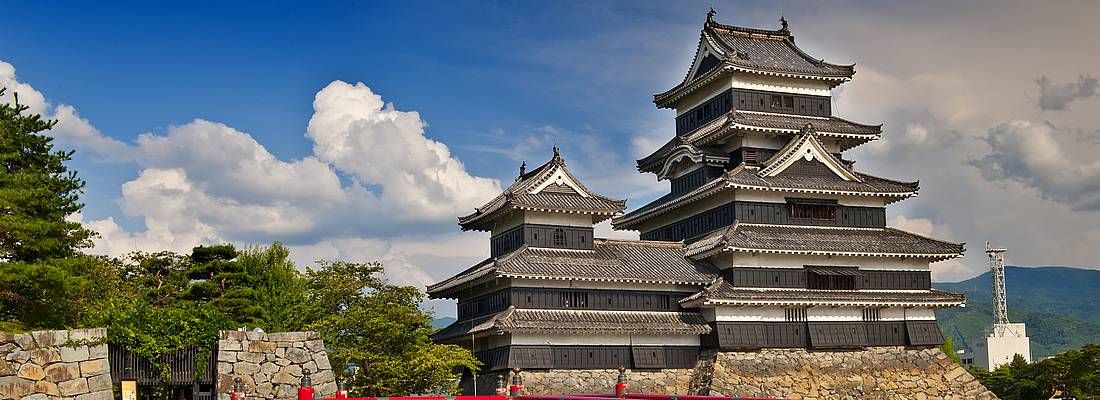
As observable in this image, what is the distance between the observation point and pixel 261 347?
111ft

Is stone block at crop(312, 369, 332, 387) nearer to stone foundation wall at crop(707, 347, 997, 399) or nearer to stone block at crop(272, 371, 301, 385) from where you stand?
stone block at crop(272, 371, 301, 385)

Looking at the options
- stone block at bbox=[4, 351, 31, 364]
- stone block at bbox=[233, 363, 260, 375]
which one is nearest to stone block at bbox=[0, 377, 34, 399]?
stone block at bbox=[4, 351, 31, 364]

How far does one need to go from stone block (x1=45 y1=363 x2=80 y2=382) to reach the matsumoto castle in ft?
56.2

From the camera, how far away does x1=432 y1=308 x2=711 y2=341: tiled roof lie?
4447 centimetres

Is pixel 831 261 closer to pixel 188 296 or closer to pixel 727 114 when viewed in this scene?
pixel 727 114

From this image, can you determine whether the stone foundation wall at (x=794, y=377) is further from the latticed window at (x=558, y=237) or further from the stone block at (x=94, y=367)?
the stone block at (x=94, y=367)

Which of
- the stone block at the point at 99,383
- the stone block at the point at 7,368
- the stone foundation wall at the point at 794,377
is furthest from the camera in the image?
the stone foundation wall at the point at 794,377

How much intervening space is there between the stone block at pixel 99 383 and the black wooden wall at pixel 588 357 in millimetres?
16650

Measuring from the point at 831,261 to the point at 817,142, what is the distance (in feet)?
20.0

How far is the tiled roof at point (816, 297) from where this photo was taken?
4744 cm

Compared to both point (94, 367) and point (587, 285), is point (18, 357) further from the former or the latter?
point (587, 285)

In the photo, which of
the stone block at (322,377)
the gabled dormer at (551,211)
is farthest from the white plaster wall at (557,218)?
the stone block at (322,377)

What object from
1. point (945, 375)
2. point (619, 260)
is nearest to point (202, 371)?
point (619, 260)

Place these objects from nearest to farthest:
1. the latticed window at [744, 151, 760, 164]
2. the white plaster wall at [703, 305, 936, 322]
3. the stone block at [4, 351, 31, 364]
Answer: the stone block at [4, 351, 31, 364], the white plaster wall at [703, 305, 936, 322], the latticed window at [744, 151, 760, 164]
